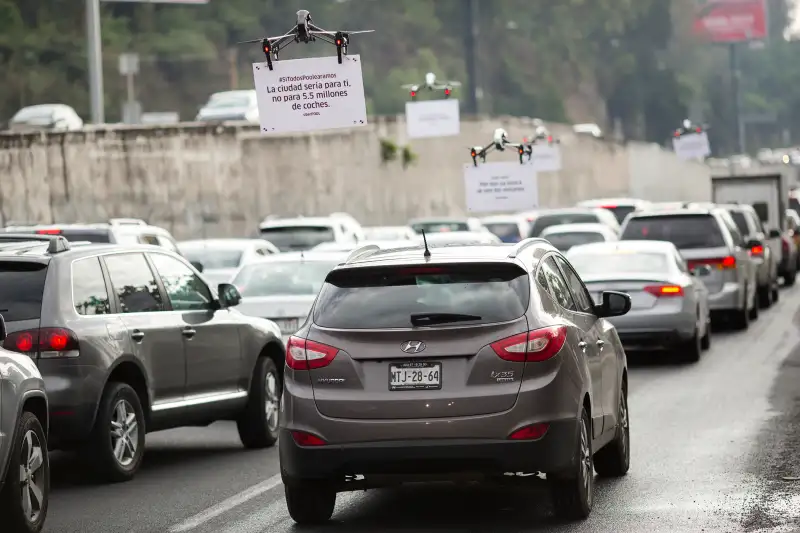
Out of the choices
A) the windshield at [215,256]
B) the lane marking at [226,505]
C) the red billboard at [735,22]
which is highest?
the red billboard at [735,22]

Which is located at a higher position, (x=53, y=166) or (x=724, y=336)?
(x=53, y=166)

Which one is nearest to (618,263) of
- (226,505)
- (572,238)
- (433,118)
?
(572,238)

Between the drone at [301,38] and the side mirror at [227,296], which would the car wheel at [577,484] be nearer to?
the side mirror at [227,296]

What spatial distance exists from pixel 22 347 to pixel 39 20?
271ft

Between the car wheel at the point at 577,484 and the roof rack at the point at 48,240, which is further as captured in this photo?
the roof rack at the point at 48,240

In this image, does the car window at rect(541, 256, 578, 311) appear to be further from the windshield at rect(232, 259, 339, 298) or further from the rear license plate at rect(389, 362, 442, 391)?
the windshield at rect(232, 259, 339, 298)

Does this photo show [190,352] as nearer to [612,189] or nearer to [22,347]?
[22,347]

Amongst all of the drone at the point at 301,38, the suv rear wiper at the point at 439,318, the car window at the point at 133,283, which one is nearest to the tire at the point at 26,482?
the suv rear wiper at the point at 439,318

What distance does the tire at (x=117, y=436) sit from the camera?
11.6 m

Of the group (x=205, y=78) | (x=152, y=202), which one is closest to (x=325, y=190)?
(x=152, y=202)

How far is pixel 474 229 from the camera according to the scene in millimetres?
40938

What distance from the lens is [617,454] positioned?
→ 36.9 ft

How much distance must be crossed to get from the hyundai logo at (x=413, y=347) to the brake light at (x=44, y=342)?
2.96 meters

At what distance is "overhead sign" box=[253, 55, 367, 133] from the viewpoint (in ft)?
48.7
